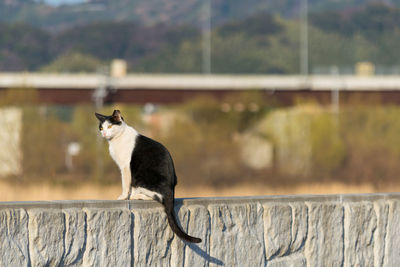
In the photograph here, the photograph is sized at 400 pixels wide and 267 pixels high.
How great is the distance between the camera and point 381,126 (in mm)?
45344

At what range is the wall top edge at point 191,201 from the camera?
664 centimetres

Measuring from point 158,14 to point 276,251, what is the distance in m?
181

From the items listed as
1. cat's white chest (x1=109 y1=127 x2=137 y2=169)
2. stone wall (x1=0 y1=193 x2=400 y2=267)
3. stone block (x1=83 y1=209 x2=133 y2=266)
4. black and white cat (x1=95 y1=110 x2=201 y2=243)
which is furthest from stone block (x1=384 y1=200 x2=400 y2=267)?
stone block (x1=83 y1=209 x2=133 y2=266)

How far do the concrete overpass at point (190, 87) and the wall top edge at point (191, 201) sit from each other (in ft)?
139

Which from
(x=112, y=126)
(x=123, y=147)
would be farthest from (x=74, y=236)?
(x=112, y=126)

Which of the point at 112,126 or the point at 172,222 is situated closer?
the point at 172,222

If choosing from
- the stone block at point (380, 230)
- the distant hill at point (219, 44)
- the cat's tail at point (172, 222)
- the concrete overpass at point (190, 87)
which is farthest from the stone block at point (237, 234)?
the distant hill at point (219, 44)

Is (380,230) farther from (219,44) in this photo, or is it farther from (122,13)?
(122,13)

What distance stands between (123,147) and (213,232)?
3.40 ft

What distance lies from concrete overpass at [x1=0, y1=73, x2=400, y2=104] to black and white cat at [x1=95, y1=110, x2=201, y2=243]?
42.8 meters

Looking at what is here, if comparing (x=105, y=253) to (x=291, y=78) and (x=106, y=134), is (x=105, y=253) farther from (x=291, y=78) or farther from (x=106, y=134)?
(x=291, y=78)

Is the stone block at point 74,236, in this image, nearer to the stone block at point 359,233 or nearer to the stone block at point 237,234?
the stone block at point 237,234

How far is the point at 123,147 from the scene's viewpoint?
7.61 metres

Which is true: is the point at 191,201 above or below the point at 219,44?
below
